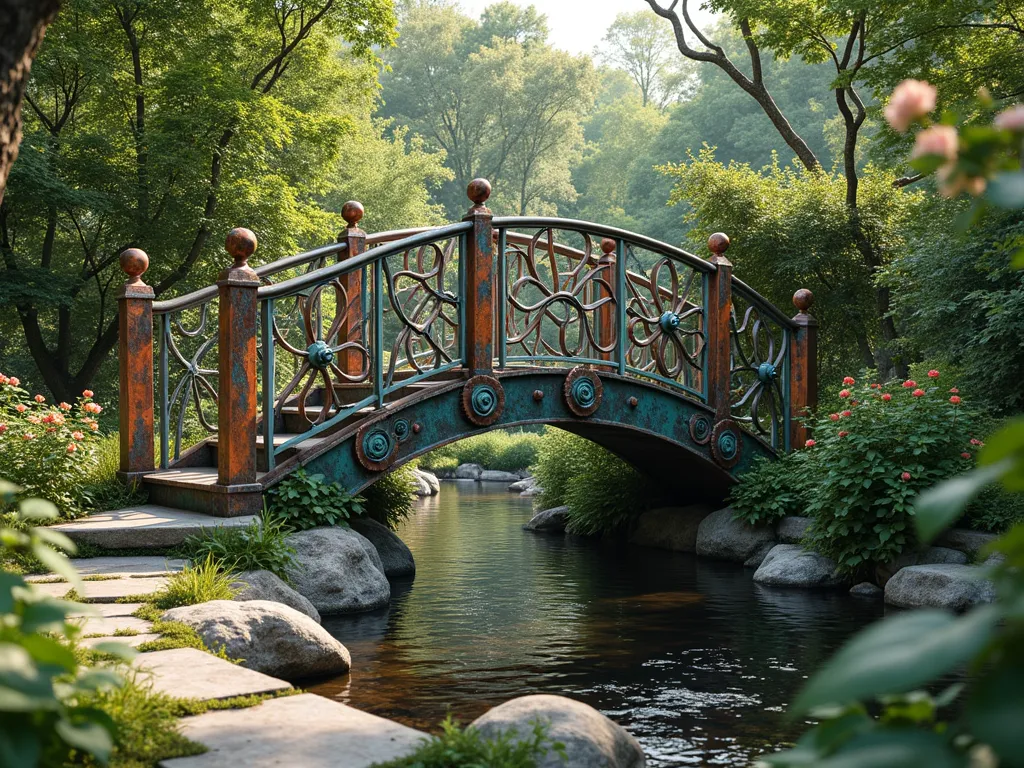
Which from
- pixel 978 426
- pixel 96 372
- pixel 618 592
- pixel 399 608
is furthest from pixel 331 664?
pixel 96 372

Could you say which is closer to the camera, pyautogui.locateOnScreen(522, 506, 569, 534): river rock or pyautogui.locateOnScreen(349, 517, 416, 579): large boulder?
pyautogui.locateOnScreen(349, 517, 416, 579): large boulder

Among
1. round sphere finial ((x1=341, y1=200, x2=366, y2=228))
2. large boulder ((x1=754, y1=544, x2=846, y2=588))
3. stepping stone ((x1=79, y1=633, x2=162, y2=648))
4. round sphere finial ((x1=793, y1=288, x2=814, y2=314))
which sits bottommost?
large boulder ((x1=754, y1=544, x2=846, y2=588))

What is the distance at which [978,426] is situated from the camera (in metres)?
9.12

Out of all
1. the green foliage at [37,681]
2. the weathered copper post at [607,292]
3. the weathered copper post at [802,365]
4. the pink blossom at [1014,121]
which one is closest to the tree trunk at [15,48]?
the green foliage at [37,681]

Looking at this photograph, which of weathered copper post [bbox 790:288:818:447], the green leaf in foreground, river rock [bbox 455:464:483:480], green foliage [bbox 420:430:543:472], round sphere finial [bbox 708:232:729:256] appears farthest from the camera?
river rock [bbox 455:464:483:480]

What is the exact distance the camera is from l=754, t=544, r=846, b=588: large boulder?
30.6 ft

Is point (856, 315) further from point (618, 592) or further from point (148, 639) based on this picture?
point (148, 639)

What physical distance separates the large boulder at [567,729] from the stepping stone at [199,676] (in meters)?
0.89

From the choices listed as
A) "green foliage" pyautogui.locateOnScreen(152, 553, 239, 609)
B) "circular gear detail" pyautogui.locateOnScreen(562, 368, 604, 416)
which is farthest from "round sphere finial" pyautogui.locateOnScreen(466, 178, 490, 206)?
"green foliage" pyautogui.locateOnScreen(152, 553, 239, 609)

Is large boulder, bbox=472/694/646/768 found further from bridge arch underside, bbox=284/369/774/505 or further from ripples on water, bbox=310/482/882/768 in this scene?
bridge arch underside, bbox=284/369/774/505

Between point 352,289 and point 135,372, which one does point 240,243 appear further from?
point 352,289

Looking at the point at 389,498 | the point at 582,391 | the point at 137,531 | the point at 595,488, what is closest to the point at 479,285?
the point at 582,391

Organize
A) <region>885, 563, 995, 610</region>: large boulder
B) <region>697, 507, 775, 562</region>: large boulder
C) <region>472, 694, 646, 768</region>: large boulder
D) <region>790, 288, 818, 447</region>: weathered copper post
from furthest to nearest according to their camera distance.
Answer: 1. <region>790, 288, 818, 447</region>: weathered copper post
2. <region>697, 507, 775, 562</region>: large boulder
3. <region>885, 563, 995, 610</region>: large boulder
4. <region>472, 694, 646, 768</region>: large boulder

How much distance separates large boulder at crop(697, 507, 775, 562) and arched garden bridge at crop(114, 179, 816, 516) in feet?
1.35
